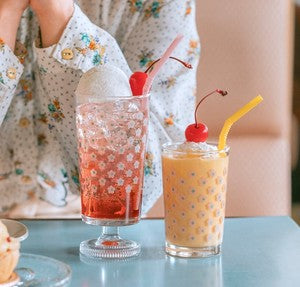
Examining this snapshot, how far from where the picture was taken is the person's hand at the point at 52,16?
1.31 metres

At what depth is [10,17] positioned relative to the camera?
1377 millimetres

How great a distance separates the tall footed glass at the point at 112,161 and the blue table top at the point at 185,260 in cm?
4

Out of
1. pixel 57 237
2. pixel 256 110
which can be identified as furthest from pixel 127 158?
pixel 256 110

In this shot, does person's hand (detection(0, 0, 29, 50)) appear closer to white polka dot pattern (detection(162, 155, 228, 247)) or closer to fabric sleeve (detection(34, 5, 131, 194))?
fabric sleeve (detection(34, 5, 131, 194))

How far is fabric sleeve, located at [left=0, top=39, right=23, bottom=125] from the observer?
4.48 ft

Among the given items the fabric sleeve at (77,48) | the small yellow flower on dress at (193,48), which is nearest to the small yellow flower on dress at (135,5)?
the small yellow flower on dress at (193,48)

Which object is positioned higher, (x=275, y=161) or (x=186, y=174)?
(x=186, y=174)

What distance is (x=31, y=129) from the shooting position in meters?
1.58

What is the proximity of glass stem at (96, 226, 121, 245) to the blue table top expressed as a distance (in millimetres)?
36

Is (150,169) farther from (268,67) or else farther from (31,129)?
(268,67)

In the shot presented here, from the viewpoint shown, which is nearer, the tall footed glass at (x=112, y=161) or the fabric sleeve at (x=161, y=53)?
the tall footed glass at (x=112, y=161)

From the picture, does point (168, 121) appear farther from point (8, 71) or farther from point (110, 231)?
point (110, 231)

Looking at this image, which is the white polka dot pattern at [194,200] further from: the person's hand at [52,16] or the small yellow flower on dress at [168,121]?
the small yellow flower on dress at [168,121]

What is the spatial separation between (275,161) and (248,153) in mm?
62
